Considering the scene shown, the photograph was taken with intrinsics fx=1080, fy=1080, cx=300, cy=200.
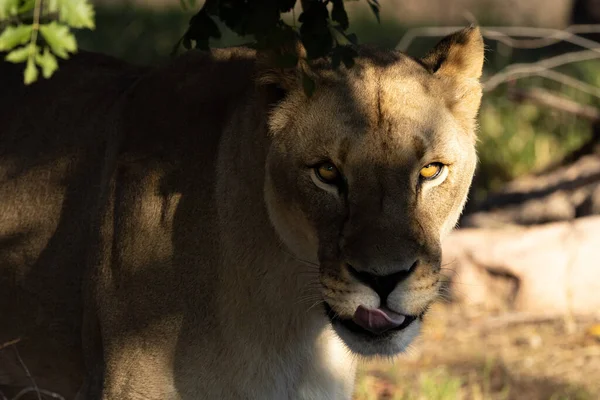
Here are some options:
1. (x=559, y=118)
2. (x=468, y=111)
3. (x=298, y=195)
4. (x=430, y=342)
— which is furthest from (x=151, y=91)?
(x=559, y=118)

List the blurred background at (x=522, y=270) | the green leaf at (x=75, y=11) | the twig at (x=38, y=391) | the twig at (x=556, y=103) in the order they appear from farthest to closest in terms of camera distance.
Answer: the twig at (x=556, y=103) < the blurred background at (x=522, y=270) < the twig at (x=38, y=391) < the green leaf at (x=75, y=11)

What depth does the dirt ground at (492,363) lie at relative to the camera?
16.3ft

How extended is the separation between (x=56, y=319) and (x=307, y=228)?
3.46 ft

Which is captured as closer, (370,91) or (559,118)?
(370,91)

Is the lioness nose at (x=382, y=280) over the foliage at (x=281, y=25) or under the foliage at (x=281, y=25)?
under

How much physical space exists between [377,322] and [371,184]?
37 centimetres

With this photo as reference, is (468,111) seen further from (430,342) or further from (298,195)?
(430,342)

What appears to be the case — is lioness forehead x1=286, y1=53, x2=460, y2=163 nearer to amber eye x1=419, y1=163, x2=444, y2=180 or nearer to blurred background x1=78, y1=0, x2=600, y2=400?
amber eye x1=419, y1=163, x2=444, y2=180

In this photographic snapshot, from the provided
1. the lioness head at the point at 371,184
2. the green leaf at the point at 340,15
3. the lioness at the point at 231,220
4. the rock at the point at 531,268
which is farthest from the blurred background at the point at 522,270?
the green leaf at the point at 340,15

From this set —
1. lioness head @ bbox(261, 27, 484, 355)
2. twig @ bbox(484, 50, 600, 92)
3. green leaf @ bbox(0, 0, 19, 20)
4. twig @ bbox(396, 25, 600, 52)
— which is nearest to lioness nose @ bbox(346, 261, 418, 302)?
lioness head @ bbox(261, 27, 484, 355)

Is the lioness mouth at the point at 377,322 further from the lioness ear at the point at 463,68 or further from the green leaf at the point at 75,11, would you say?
the green leaf at the point at 75,11

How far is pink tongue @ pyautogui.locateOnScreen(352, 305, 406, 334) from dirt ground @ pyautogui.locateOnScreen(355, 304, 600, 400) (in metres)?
1.88

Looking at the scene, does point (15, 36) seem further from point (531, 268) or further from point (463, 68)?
point (531, 268)

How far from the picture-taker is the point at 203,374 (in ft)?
10.4
